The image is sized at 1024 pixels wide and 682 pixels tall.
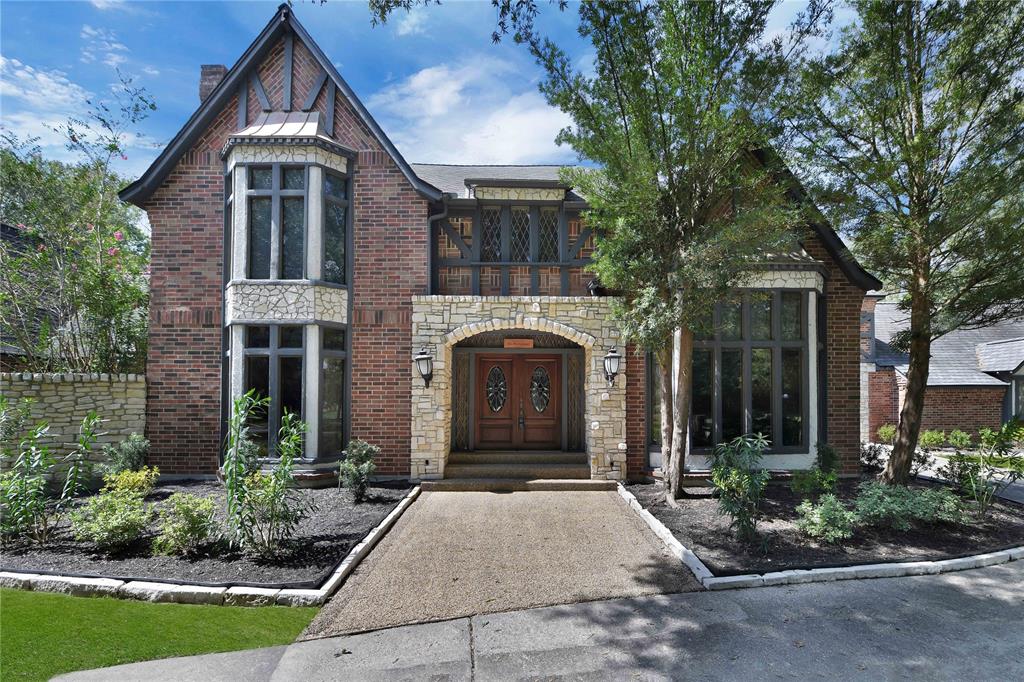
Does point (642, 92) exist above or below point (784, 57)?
below

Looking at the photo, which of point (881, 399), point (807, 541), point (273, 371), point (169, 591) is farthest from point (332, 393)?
point (881, 399)

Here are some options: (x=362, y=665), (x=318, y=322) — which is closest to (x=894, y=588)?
(x=362, y=665)

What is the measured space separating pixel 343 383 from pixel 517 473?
3618 mm

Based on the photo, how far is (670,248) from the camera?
22.1ft

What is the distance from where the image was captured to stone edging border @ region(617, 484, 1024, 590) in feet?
14.8

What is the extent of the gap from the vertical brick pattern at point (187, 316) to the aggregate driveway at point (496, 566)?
4.63 meters

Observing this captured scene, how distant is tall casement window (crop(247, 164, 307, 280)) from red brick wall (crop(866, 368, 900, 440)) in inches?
715

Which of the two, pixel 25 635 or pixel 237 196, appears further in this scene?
pixel 237 196

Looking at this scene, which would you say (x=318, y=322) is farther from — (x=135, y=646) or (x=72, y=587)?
(x=135, y=646)

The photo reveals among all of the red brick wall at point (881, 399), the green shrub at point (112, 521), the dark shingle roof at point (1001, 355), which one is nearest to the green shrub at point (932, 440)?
the red brick wall at point (881, 399)

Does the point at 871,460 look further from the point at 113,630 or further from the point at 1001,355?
the point at 113,630

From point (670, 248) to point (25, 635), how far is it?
7.66 meters

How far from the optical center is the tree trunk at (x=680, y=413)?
6961 millimetres

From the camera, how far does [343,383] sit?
28.2 feet
